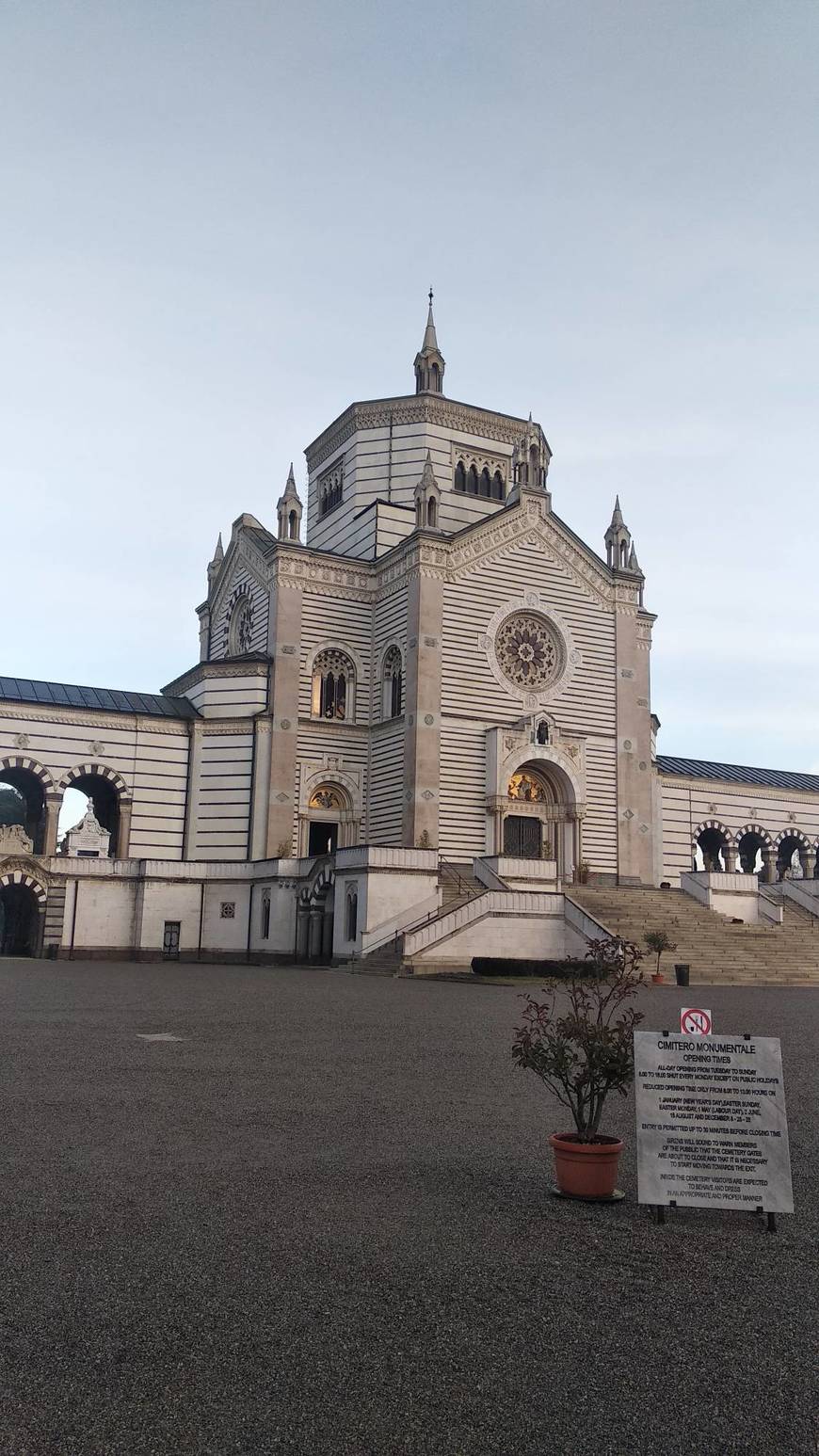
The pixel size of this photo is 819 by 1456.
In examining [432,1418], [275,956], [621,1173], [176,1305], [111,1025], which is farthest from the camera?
[275,956]

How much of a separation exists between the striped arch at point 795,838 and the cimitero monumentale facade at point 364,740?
41.2 ft

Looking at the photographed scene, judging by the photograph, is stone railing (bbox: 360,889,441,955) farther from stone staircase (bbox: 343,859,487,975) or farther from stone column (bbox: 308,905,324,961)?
stone column (bbox: 308,905,324,961)

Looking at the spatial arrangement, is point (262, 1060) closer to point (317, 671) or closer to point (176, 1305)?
point (176, 1305)

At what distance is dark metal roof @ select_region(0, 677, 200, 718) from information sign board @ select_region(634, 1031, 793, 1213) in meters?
39.2

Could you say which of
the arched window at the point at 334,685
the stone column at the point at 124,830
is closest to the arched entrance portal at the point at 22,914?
the stone column at the point at 124,830

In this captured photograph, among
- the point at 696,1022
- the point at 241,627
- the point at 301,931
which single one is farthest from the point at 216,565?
the point at 696,1022

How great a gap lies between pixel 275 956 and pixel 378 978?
10.9 meters

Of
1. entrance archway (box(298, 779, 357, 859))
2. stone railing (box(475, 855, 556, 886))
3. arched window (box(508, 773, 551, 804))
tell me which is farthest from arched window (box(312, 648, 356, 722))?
stone railing (box(475, 855, 556, 886))

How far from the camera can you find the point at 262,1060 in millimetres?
14305

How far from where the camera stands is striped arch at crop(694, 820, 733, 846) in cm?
5638

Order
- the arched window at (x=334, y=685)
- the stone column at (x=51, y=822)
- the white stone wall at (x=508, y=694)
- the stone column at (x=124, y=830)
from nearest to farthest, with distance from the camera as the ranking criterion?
the stone column at (x=51, y=822), the stone column at (x=124, y=830), the white stone wall at (x=508, y=694), the arched window at (x=334, y=685)

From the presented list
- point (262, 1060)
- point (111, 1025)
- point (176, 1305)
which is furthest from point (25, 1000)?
point (176, 1305)

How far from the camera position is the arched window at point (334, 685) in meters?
47.4

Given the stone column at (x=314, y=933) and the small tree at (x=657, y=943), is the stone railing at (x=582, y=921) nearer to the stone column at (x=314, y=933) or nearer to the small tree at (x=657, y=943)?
the small tree at (x=657, y=943)
